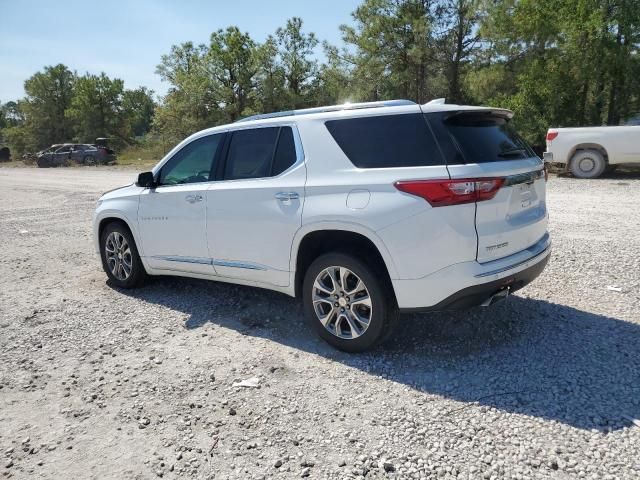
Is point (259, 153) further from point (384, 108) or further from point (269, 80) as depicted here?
point (269, 80)

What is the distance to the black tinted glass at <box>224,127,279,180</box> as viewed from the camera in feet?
13.9

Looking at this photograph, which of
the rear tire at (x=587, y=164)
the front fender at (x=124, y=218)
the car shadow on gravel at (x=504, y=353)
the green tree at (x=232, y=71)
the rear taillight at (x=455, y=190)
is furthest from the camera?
the green tree at (x=232, y=71)

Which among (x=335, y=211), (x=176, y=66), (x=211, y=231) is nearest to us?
(x=335, y=211)

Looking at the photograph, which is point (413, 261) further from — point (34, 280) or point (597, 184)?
point (597, 184)

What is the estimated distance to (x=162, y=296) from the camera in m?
5.40

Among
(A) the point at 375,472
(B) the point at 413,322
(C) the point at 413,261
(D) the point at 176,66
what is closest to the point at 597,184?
(B) the point at 413,322

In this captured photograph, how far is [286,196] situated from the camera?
392cm

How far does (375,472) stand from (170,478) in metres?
1.08

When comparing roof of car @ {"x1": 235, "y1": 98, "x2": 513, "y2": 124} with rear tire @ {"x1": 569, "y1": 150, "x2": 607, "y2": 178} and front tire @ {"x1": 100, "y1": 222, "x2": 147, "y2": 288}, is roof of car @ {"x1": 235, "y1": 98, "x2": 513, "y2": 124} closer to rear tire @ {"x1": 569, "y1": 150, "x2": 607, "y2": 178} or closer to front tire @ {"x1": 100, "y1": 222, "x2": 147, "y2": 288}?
front tire @ {"x1": 100, "y1": 222, "x2": 147, "y2": 288}

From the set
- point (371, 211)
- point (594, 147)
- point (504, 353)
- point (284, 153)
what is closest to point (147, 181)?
point (284, 153)

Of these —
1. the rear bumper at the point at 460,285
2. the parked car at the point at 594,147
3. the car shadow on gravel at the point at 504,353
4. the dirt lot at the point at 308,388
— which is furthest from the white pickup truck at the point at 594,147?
the rear bumper at the point at 460,285

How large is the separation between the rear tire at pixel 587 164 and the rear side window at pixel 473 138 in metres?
10.8

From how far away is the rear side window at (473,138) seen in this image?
331 cm

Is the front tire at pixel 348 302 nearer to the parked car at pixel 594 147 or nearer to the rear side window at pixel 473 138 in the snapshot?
the rear side window at pixel 473 138
